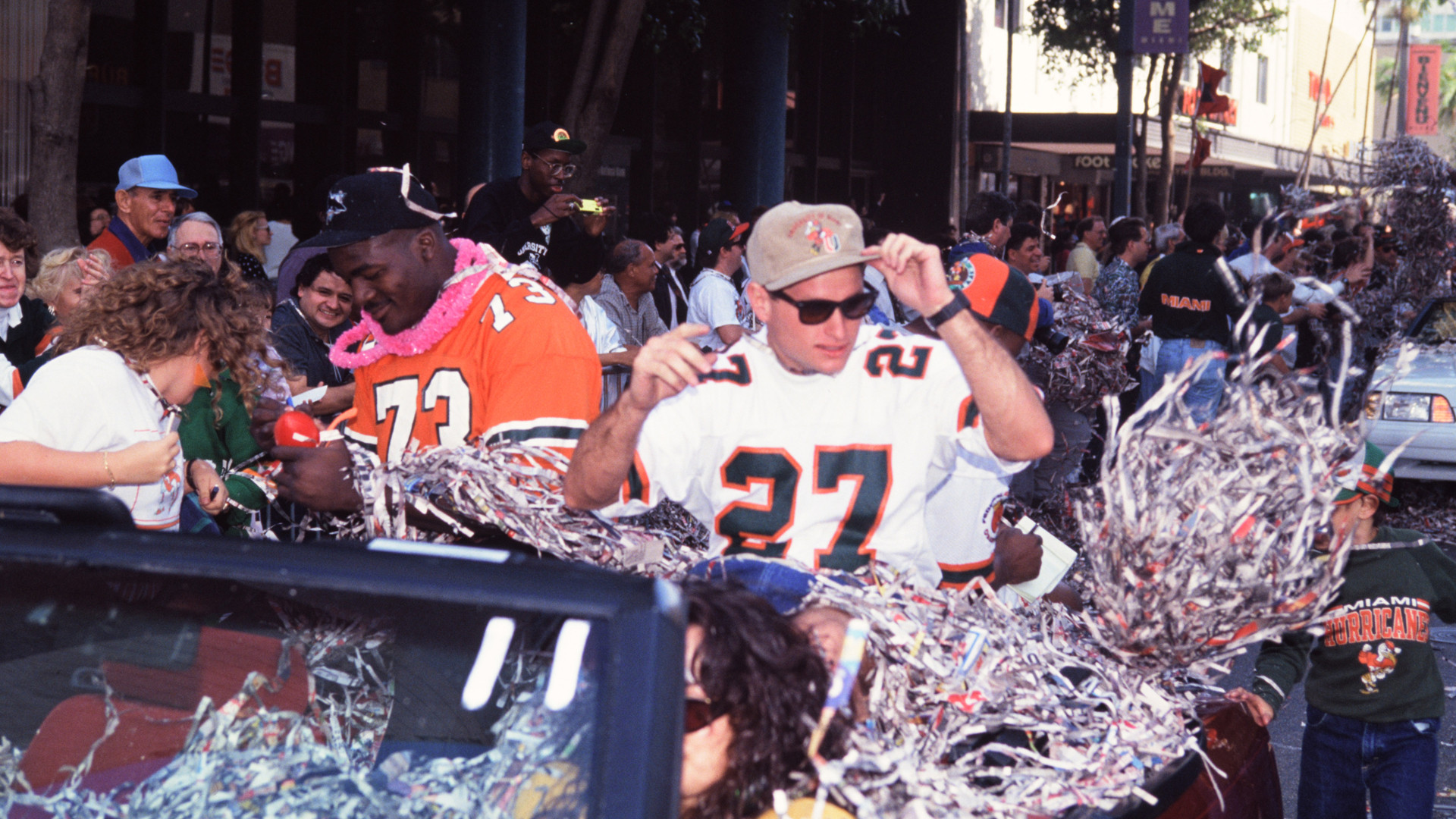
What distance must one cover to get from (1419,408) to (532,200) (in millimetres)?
6535

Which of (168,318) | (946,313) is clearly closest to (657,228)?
(168,318)

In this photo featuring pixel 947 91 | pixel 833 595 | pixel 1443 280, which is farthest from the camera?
pixel 947 91

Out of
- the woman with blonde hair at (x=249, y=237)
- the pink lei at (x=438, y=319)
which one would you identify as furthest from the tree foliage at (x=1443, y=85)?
the pink lei at (x=438, y=319)

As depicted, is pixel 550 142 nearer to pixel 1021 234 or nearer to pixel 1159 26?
pixel 1021 234

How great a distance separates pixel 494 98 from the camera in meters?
11.8

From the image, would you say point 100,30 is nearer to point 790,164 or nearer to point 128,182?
point 128,182

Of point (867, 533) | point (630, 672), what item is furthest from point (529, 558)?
point (867, 533)

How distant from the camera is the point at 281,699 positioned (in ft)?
8.20

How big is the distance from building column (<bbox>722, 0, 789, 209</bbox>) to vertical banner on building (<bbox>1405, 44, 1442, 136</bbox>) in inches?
2115

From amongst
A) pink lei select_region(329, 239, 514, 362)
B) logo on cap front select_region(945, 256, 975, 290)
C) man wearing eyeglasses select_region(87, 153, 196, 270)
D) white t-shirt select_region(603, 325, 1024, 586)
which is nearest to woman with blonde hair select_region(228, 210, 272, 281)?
man wearing eyeglasses select_region(87, 153, 196, 270)

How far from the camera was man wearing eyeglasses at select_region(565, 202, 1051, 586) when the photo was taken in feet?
9.79

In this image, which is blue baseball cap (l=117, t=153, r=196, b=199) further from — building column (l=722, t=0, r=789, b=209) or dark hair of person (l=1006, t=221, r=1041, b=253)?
building column (l=722, t=0, r=789, b=209)

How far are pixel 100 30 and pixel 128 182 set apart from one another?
5.62 metres

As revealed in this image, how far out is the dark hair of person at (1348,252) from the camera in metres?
12.6
